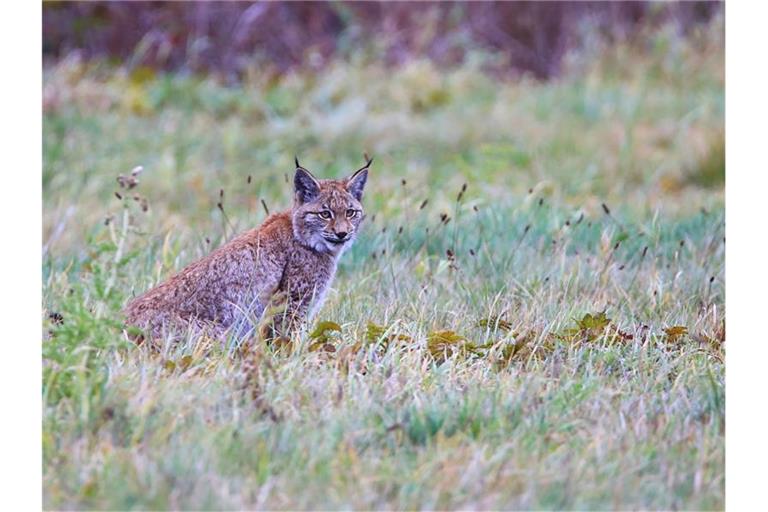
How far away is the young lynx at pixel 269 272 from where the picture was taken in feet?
17.8


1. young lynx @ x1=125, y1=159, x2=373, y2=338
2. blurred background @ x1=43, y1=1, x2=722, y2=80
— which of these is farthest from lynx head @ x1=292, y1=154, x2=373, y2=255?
blurred background @ x1=43, y1=1, x2=722, y2=80

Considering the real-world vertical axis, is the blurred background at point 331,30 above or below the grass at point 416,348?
above

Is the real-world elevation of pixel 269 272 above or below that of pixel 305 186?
below

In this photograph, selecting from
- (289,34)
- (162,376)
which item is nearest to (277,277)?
(162,376)

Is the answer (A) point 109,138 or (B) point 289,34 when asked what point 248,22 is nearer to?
(B) point 289,34

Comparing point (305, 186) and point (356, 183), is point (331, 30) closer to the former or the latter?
point (356, 183)

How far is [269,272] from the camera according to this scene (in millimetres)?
5676

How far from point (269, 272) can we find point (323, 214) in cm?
40

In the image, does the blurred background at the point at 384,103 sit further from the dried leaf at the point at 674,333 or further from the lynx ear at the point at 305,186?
the dried leaf at the point at 674,333

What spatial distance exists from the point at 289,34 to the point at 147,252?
335 inches

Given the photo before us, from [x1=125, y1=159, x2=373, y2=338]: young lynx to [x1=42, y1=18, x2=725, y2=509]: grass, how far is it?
0.23 m

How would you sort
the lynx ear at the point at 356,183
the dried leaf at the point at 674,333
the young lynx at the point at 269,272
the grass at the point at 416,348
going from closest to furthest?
1. the grass at the point at 416,348
2. the young lynx at the point at 269,272
3. the dried leaf at the point at 674,333
4. the lynx ear at the point at 356,183

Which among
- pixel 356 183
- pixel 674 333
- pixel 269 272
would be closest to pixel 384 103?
pixel 356 183

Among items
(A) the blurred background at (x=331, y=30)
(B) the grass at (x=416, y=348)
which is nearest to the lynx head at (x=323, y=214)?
(B) the grass at (x=416, y=348)
